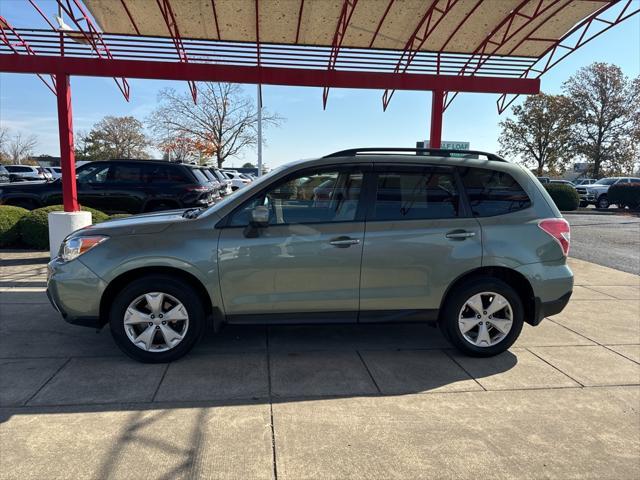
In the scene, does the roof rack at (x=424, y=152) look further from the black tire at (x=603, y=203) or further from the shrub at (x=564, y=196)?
the black tire at (x=603, y=203)

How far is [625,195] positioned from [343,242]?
27331 mm

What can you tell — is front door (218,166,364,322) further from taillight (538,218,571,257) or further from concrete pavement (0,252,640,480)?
taillight (538,218,571,257)

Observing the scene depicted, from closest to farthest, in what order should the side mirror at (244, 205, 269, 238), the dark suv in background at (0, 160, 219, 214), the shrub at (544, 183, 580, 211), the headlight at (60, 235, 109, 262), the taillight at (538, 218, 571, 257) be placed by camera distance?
1. the side mirror at (244, 205, 269, 238)
2. the headlight at (60, 235, 109, 262)
3. the taillight at (538, 218, 571, 257)
4. the dark suv in background at (0, 160, 219, 214)
5. the shrub at (544, 183, 580, 211)

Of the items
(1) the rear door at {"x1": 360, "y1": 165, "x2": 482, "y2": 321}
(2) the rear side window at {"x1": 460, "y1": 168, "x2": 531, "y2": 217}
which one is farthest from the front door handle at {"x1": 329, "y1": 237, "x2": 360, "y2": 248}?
(2) the rear side window at {"x1": 460, "y1": 168, "x2": 531, "y2": 217}

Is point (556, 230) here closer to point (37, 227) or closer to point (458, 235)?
point (458, 235)

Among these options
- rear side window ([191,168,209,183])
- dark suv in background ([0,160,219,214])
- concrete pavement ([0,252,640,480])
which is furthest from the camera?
rear side window ([191,168,209,183])

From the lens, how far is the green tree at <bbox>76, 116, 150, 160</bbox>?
64.8m

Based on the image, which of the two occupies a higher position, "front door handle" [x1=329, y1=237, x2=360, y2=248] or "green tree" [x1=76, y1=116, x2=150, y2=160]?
"green tree" [x1=76, y1=116, x2=150, y2=160]

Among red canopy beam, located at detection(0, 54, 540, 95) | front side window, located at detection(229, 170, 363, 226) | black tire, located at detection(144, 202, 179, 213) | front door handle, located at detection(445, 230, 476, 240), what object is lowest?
front door handle, located at detection(445, 230, 476, 240)

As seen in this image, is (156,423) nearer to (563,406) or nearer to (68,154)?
(563,406)

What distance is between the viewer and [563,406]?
3.48 m

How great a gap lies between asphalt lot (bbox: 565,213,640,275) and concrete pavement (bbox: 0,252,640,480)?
555 cm

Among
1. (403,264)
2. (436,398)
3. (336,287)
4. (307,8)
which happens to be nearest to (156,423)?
(336,287)

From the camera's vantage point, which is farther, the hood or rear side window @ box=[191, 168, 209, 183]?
rear side window @ box=[191, 168, 209, 183]
